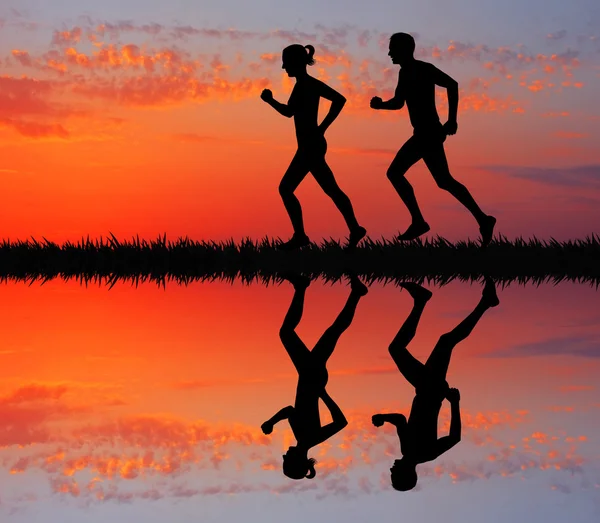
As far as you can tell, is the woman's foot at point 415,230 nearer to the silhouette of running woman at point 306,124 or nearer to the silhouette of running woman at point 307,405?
the silhouette of running woman at point 306,124

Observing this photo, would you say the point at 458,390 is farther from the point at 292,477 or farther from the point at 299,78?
the point at 299,78

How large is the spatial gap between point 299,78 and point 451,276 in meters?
3.02

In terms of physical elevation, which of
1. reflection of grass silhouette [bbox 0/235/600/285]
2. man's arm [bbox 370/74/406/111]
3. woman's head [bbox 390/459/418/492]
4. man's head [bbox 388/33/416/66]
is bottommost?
reflection of grass silhouette [bbox 0/235/600/285]

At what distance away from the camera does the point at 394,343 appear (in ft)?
26.8

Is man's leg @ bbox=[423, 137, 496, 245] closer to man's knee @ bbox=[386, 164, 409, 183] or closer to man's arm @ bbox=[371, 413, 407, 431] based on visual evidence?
man's knee @ bbox=[386, 164, 409, 183]

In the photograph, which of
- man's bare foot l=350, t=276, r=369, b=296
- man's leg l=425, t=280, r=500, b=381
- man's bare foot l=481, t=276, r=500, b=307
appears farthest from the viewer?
man's bare foot l=350, t=276, r=369, b=296

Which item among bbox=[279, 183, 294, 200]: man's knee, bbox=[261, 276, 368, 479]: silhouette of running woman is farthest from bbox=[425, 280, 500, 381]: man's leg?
bbox=[279, 183, 294, 200]: man's knee

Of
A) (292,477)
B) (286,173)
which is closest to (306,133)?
(286,173)

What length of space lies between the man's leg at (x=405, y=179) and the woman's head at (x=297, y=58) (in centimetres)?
156

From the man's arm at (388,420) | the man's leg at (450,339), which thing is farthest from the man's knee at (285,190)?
the man's arm at (388,420)

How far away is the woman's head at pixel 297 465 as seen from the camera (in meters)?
5.38

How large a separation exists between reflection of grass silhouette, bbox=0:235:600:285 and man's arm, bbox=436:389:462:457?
21.5ft

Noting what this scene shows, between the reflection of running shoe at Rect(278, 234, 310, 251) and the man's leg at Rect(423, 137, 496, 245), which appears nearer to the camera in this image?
the man's leg at Rect(423, 137, 496, 245)

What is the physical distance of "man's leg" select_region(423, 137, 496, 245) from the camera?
43.0 feet
